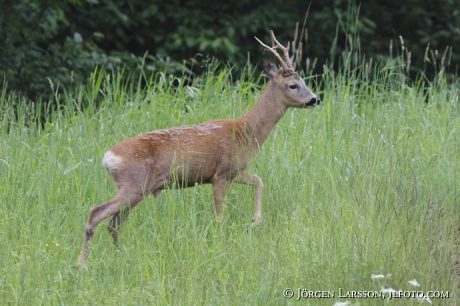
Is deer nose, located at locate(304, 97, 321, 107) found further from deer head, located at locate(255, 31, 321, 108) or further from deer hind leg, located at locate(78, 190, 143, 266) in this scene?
deer hind leg, located at locate(78, 190, 143, 266)

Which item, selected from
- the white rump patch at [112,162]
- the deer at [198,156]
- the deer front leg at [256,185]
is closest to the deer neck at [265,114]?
the deer at [198,156]

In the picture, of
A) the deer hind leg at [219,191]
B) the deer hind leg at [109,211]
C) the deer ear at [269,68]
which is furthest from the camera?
the deer ear at [269,68]

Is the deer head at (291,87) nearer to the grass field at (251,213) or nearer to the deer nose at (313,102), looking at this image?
the deer nose at (313,102)

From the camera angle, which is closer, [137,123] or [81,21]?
[137,123]

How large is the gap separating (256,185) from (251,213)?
198 millimetres

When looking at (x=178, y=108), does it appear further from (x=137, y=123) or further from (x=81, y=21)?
(x=81, y=21)

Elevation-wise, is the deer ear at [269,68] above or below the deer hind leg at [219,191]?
above

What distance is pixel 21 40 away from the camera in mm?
9547

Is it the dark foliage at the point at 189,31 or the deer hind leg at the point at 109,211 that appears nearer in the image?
the deer hind leg at the point at 109,211

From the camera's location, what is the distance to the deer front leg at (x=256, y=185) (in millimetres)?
5473

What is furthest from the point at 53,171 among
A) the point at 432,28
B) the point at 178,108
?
the point at 432,28

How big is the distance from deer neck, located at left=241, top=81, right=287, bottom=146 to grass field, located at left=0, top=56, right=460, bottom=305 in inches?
8.1

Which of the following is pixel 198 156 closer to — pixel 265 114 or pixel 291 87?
pixel 265 114

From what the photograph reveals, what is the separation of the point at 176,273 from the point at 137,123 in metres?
2.38
